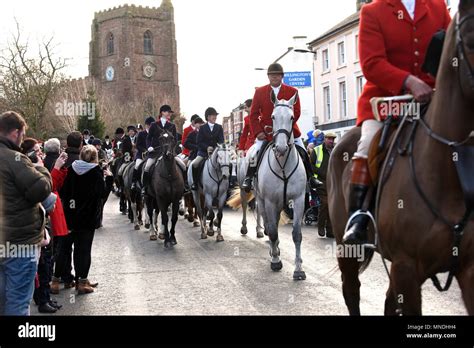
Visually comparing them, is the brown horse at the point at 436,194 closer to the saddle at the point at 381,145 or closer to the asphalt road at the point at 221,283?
the saddle at the point at 381,145

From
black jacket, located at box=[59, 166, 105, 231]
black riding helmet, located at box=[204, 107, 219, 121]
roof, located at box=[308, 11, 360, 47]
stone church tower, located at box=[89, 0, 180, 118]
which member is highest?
stone church tower, located at box=[89, 0, 180, 118]

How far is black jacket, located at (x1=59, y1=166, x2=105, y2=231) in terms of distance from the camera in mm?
8430

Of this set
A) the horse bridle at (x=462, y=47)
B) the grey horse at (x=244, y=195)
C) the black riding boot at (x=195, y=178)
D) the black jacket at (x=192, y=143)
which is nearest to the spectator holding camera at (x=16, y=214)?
the horse bridle at (x=462, y=47)

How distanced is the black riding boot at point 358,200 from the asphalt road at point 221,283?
2.50 metres

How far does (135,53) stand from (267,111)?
93077 millimetres

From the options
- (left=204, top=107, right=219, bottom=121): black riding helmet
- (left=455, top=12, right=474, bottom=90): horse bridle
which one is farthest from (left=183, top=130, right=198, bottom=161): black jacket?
(left=455, top=12, right=474, bottom=90): horse bridle

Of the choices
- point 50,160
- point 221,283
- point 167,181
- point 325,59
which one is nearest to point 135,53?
point 325,59

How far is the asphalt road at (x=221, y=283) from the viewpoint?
6992 millimetres

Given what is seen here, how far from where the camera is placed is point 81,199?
8.49 meters

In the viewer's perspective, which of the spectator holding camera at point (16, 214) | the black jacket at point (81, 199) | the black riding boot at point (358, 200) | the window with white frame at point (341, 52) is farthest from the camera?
the window with white frame at point (341, 52)

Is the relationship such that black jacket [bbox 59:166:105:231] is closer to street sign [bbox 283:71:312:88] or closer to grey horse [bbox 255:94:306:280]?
grey horse [bbox 255:94:306:280]

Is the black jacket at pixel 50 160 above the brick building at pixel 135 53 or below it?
below

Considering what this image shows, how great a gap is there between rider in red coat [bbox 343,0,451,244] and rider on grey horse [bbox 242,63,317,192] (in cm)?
544

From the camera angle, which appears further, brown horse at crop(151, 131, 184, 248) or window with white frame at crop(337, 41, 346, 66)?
window with white frame at crop(337, 41, 346, 66)
